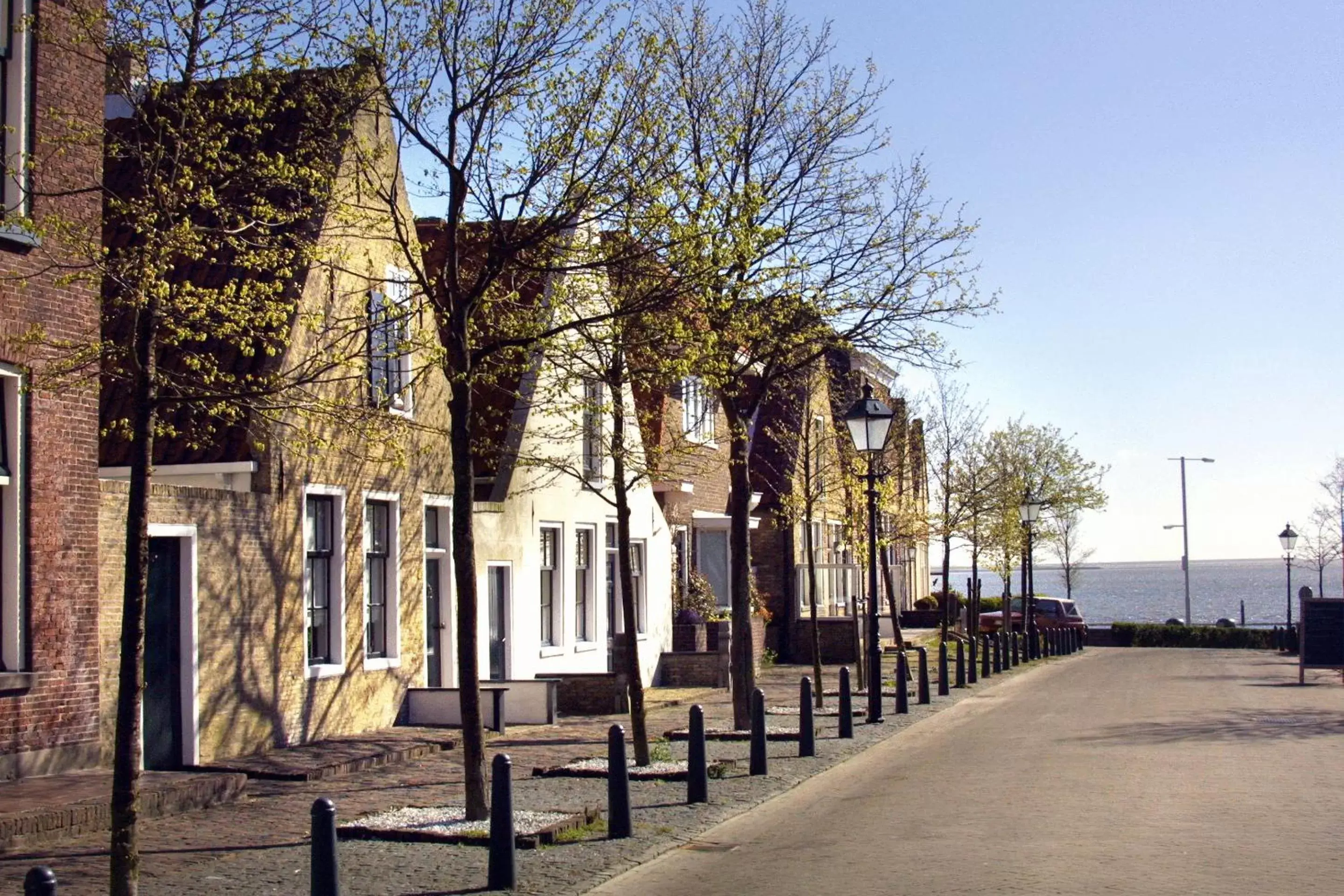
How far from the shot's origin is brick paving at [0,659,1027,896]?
1057 centimetres

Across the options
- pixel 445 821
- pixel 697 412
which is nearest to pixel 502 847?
pixel 445 821

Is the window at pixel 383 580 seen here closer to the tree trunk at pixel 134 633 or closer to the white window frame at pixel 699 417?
the white window frame at pixel 699 417

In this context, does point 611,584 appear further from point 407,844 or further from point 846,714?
point 407,844

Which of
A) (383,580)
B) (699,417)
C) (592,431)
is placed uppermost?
(699,417)

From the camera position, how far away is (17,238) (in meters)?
13.9

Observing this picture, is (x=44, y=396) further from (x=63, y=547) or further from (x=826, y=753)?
(x=826, y=753)

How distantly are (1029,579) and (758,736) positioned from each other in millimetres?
34974

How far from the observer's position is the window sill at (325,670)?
19.0 m

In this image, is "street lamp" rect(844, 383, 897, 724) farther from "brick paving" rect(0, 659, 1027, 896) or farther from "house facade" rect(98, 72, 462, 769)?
"house facade" rect(98, 72, 462, 769)

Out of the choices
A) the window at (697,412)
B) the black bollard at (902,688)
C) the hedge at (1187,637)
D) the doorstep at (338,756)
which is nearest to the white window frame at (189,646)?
the doorstep at (338,756)

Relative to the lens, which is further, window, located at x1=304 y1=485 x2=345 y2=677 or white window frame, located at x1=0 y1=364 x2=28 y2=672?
window, located at x1=304 y1=485 x2=345 y2=677

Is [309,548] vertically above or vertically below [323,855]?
above

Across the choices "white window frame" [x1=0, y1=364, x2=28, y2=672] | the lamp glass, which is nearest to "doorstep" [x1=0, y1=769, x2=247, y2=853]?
"white window frame" [x1=0, y1=364, x2=28, y2=672]

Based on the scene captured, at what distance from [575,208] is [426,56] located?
1690 millimetres
